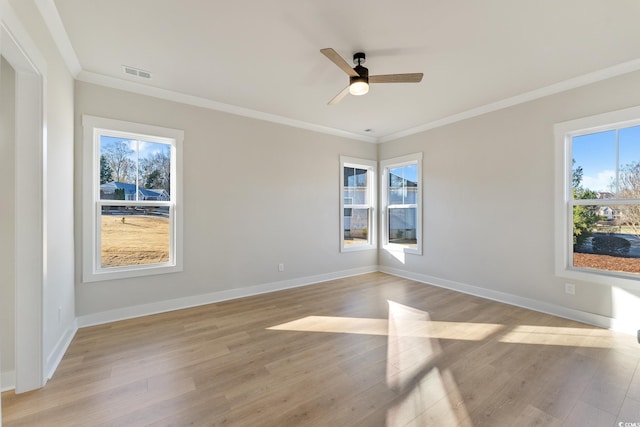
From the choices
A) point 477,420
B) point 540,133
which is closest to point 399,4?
point 540,133

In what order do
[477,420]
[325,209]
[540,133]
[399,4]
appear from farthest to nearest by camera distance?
[325,209] → [540,133] → [399,4] → [477,420]

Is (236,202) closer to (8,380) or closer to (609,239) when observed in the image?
(8,380)

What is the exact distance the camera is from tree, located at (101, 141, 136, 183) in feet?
10.6

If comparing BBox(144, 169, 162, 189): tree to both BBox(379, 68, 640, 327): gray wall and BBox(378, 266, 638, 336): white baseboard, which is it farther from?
BBox(378, 266, 638, 336): white baseboard

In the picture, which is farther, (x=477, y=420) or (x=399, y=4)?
(x=399, y=4)

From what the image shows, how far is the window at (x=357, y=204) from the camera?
530 centimetres

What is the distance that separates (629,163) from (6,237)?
18.8ft

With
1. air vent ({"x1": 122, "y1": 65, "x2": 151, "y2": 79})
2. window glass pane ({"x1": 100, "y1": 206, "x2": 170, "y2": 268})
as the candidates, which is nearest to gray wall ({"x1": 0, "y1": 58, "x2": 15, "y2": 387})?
air vent ({"x1": 122, "y1": 65, "x2": 151, "y2": 79})

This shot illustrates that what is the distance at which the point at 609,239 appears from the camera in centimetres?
308

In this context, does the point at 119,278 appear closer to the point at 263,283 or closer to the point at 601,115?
the point at 263,283

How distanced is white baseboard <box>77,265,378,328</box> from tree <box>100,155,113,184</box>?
1.54m

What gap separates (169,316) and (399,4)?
3934mm

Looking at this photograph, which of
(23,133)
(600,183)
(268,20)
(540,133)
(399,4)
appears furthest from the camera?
(540,133)

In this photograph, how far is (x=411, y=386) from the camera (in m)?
2.00
